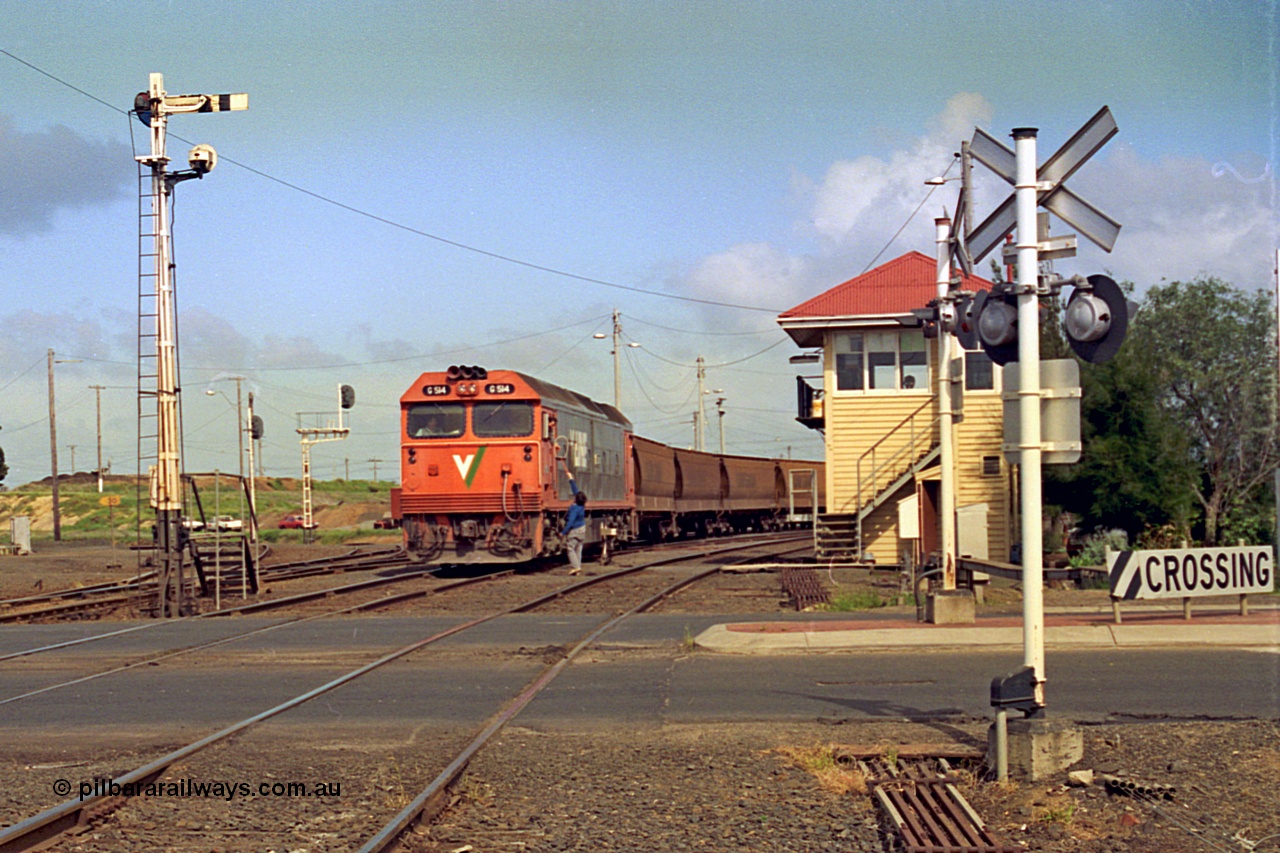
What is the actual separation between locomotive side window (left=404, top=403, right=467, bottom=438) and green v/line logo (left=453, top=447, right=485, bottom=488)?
1.94 feet

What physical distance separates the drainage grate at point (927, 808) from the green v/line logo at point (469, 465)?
17.9 metres

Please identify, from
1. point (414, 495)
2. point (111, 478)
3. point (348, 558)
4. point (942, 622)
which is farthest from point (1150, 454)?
point (111, 478)

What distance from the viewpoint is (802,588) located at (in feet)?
68.4

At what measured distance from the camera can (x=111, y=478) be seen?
383 ft

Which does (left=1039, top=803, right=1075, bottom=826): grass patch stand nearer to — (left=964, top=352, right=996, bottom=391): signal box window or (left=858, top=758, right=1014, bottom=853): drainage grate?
(left=858, top=758, right=1014, bottom=853): drainage grate

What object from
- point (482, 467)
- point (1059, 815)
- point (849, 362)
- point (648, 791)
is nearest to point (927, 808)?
point (1059, 815)

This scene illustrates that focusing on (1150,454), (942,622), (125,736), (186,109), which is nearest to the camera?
(125,736)

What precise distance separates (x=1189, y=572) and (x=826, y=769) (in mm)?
7529

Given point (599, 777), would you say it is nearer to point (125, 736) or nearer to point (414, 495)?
point (125, 736)

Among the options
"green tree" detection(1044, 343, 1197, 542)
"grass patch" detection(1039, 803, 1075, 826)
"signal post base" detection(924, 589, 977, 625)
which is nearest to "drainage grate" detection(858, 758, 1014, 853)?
"grass patch" detection(1039, 803, 1075, 826)

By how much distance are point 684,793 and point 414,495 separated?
18.7m

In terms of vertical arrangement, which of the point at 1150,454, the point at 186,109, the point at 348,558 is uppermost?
the point at 186,109

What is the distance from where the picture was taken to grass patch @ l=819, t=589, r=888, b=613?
17.7m
